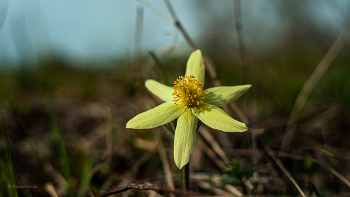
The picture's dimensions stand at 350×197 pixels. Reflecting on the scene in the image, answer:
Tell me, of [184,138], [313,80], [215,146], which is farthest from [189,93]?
[313,80]

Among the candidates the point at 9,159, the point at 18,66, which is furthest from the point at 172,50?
the point at 18,66

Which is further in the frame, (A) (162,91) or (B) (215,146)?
(B) (215,146)

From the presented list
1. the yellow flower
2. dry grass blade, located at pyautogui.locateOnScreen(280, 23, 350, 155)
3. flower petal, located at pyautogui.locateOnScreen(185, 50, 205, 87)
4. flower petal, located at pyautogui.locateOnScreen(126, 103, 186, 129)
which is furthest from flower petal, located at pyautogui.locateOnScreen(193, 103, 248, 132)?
dry grass blade, located at pyautogui.locateOnScreen(280, 23, 350, 155)

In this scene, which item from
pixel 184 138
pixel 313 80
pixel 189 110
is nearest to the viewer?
pixel 184 138

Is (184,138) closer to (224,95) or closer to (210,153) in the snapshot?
(224,95)

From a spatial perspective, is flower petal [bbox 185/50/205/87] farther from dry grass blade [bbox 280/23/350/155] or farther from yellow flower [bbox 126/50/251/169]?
dry grass blade [bbox 280/23/350/155]

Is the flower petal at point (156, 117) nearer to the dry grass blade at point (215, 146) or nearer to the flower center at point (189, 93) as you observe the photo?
the flower center at point (189, 93)
